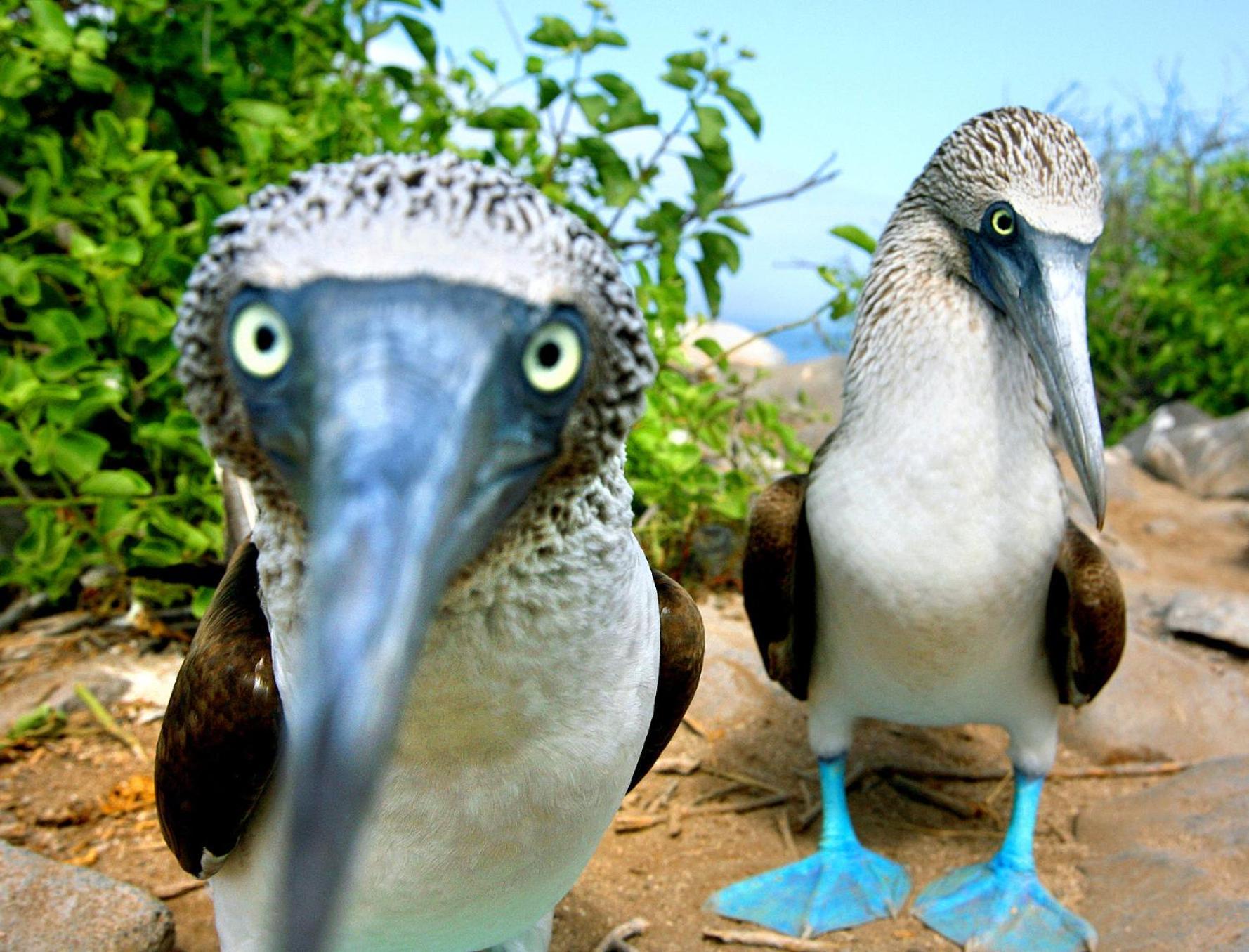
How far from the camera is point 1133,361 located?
995cm

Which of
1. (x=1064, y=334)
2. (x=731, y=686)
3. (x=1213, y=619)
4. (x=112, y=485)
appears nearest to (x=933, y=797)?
(x=731, y=686)

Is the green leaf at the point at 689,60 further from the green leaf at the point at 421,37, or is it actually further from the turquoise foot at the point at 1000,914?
the turquoise foot at the point at 1000,914

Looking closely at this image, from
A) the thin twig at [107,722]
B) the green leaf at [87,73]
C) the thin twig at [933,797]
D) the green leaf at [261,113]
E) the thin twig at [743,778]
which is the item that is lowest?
the thin twig at [933,797]

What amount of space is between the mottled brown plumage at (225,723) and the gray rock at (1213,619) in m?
3.85

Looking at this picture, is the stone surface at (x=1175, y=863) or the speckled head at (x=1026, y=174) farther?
the stone surface at (x=1175, y=863)

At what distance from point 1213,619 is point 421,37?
4127 mm

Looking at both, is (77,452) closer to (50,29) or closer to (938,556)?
(50,29)

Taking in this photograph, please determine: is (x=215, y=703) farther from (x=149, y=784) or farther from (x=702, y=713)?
(x=702, y=713)

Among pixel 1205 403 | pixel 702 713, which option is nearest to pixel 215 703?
pixel 702 713

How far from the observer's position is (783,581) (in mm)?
2762

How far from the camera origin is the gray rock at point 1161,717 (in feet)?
12.0

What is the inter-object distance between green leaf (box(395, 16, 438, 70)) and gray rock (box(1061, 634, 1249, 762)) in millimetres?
3389

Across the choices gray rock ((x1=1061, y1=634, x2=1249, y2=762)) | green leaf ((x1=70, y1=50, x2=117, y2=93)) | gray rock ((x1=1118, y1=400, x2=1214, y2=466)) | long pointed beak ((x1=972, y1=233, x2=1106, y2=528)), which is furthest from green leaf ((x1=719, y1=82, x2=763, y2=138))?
gray rock ((x1=1118, y1=400, x2=1214, y2=466))

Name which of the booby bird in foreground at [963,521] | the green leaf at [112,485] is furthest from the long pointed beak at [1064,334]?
the green leaf at [112,485]
